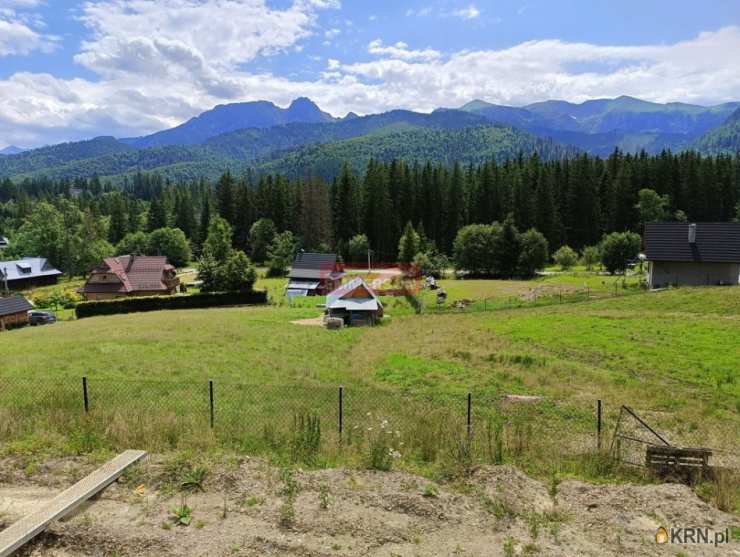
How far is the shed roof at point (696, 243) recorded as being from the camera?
146 ft

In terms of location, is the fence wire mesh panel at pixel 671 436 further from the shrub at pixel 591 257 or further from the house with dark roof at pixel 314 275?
the shrub at pixel 591 257

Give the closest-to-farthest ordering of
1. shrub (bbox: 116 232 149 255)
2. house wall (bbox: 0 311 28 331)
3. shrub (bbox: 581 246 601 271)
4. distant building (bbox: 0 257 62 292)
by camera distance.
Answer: house wall (bbox: 0 311 28 331) < shrub (bbox: 581 246 601 271) < distant building (bbox: 0 257 62 292) < shrub (bbox: 116 232 149 255)

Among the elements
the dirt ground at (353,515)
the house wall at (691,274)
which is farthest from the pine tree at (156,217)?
the dirt ground at (353,515)

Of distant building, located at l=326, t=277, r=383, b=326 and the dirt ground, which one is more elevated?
the dirt ground

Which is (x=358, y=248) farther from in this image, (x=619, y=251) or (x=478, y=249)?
(x=619, y=251)

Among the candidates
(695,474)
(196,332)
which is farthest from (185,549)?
(196,332)

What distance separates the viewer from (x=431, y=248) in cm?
8025

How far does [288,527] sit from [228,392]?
30.1 feet

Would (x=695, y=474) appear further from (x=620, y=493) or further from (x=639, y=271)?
(x=639, y=271)

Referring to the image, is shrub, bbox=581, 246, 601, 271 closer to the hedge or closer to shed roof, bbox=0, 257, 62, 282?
the hedge

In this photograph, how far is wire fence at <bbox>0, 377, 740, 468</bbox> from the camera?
9594mm

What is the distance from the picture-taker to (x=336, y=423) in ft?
38.2

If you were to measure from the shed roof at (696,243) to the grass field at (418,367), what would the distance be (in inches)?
407

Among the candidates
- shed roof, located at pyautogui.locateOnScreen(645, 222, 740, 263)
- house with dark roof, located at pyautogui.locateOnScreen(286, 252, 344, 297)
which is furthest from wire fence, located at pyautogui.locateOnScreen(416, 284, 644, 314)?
house with dark roof, located at pyautogui.locateOnScreen(286, 252, 344, 297)
